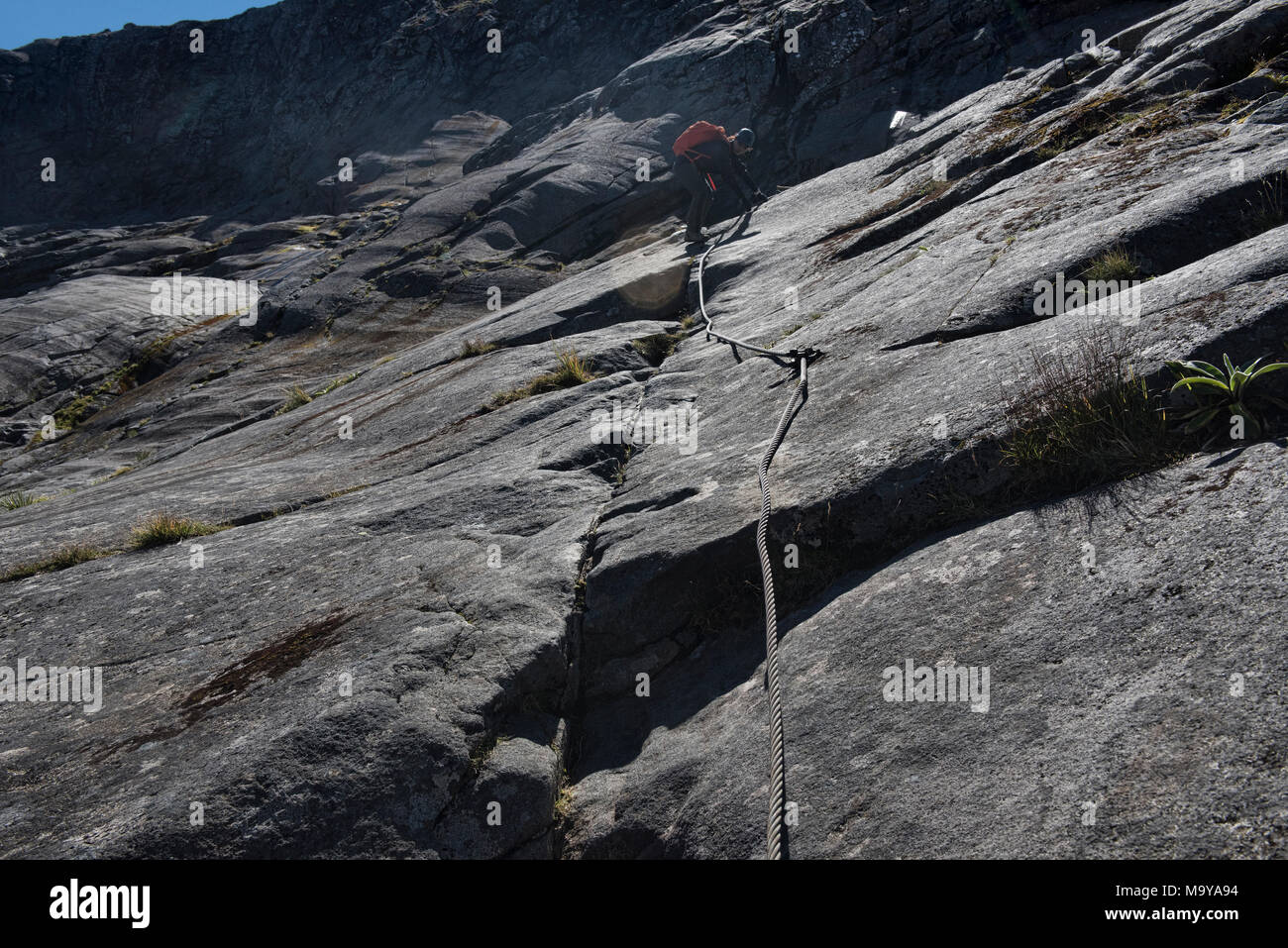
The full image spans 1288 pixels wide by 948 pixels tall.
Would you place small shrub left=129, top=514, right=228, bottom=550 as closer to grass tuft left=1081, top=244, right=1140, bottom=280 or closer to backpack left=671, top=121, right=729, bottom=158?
grass tuft left=1081, top=244, right=1140, bottom=280

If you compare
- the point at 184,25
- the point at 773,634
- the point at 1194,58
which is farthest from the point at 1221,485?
the point at 184,25

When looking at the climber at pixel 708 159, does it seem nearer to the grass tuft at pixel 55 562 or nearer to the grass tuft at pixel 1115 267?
the grass tuft at pixel 1115 267

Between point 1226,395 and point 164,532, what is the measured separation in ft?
31.0

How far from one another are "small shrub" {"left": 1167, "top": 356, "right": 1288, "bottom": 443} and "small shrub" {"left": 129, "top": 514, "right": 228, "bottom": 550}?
900 centimetres

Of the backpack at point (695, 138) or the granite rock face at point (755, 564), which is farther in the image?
the backpack at point (695, 138)

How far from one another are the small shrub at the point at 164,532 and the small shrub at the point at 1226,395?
29.5 ft

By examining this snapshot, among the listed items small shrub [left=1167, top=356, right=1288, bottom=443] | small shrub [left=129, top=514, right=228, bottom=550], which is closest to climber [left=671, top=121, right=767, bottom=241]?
small shrub [left=129, top=514, right=228, bottom=550]

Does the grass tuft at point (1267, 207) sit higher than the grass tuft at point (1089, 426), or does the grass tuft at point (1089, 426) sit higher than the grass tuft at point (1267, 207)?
the grass tuft at point (1267, 207)

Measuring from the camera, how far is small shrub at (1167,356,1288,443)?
4777 millimetres

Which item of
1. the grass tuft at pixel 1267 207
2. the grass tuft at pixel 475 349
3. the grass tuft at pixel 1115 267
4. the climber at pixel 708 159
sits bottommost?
the grass tuft at pixel 1115 267

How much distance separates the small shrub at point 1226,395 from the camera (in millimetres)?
4777

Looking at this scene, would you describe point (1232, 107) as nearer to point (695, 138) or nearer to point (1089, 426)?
point (1089, 426)

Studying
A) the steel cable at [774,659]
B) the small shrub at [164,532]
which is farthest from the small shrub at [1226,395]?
the small shrub at [164,532]

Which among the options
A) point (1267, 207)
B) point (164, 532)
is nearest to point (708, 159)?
point (1267, 207)
